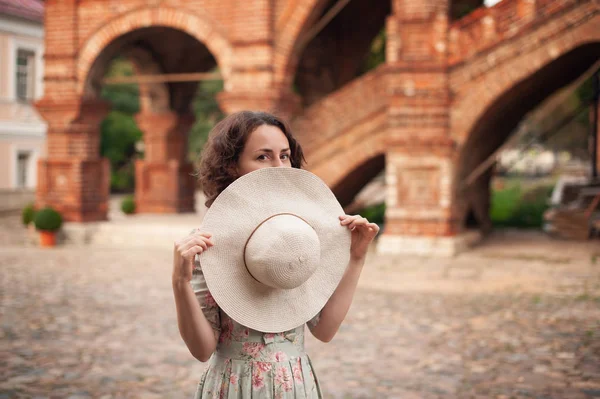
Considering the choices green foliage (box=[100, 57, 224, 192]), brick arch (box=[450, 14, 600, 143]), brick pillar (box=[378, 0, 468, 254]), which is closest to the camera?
brick arch (box=[450, 14, 600, 143])

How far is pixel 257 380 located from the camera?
2.25 meters

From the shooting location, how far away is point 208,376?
7.59 ft

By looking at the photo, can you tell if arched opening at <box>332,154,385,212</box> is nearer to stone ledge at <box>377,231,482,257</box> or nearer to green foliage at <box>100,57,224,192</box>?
stone ledge at <box>377,231,482,257</box>

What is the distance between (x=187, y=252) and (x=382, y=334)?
15.8 feet

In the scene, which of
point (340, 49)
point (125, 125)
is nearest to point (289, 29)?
point (340, 49)

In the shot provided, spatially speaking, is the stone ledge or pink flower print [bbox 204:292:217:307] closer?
pink flower print [bbox 204:292:217:307]

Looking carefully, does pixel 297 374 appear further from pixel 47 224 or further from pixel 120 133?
pixel 120 133

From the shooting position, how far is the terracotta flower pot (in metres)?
14.4

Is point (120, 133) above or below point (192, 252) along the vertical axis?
above

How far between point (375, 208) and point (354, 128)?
7585mm

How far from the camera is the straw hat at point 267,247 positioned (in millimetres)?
2062

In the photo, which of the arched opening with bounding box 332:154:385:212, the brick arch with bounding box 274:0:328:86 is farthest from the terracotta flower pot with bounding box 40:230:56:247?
the arched opening with bounding box 332:154:385:212

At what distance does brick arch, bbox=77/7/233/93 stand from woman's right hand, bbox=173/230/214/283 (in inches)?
456

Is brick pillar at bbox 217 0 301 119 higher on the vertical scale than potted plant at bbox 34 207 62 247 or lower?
higher
